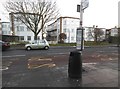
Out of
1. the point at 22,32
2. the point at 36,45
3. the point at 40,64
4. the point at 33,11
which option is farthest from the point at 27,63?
the point at 22,32

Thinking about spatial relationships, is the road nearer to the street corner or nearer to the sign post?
the street corner

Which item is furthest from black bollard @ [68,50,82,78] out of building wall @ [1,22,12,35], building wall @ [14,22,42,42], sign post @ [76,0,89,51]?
building wall @ [1,22,12,35]

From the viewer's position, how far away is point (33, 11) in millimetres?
38406

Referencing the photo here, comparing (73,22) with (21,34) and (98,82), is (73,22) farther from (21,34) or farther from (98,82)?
(98,82)

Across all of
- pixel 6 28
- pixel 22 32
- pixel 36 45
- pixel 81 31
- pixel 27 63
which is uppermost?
pixel 6 28

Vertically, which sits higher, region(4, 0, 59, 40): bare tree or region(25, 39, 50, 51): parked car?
region(4, 0, 59, 40): bare tree

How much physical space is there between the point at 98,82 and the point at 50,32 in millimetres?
93757

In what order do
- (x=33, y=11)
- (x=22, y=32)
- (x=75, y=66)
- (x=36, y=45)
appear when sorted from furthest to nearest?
(x=22, y=32), (x=33, y=11), (x=36, y=45), (x=75, y=66)

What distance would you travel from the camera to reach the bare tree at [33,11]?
121 feet

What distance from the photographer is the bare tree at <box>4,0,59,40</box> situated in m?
36.9

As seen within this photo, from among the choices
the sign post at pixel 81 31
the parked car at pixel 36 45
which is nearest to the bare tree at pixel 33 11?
Result: the parked car at pixel 36 45

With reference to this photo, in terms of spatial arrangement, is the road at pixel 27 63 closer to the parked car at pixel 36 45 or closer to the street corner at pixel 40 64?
the street corner at pixel 40 64

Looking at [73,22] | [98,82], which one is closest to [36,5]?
[98,82]

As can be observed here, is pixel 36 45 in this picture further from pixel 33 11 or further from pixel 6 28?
pixel 6 28
